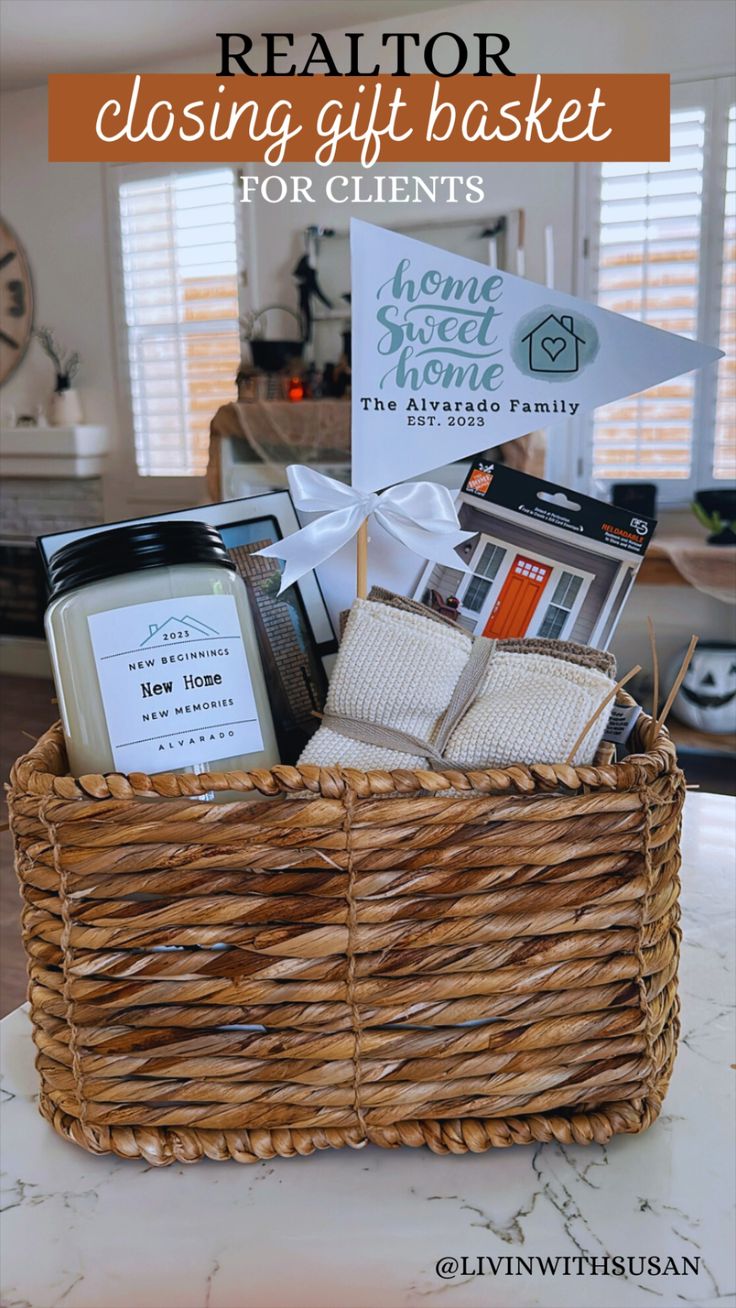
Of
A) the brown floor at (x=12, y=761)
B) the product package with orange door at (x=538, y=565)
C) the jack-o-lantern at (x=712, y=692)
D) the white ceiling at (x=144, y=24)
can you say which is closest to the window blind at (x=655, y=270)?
the jack-o-lantern at (x=712, y=692)

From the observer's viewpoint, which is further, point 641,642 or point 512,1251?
point 641,642

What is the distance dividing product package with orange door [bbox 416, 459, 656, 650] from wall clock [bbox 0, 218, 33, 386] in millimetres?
4732

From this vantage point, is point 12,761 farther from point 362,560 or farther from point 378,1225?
point 378,1225

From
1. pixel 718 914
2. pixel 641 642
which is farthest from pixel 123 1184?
pixel 641 642

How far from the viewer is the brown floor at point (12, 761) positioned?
2.14 metres

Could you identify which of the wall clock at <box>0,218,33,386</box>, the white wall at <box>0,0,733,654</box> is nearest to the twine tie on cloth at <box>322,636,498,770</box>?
the white wall at <box>0,0,733,654</box>

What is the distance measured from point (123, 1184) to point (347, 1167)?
102 mm

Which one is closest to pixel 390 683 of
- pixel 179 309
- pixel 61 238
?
pixel 179 309

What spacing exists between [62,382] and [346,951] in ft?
15.4

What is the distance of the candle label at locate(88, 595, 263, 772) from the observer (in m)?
0.47

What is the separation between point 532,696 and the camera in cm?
48

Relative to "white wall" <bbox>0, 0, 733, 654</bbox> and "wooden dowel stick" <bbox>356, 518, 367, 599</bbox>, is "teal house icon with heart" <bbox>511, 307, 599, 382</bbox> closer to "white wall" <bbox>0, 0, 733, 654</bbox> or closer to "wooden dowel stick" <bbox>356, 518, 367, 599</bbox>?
"wooden dowel stick" <bbox>356, 518, 367, 599</bbox>

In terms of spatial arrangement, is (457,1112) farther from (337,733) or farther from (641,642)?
(641,642)

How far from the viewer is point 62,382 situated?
468 centimetres
